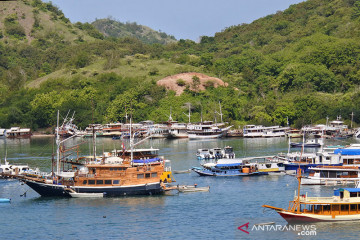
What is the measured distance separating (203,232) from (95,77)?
14403 cm

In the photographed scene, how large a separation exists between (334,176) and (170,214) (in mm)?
22577

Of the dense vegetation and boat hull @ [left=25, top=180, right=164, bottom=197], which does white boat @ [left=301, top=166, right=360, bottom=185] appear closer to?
boat hull @ [left=25, top=180, right=164, bottom=197]

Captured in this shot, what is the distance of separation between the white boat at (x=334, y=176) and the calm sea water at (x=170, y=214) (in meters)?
1.62

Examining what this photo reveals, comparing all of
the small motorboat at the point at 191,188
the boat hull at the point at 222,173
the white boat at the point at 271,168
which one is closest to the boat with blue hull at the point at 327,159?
the white boat at the point at 271,168

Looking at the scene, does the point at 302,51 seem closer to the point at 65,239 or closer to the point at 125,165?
the point at 125,165

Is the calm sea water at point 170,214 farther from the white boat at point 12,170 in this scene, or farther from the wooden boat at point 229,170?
the white boat at point 12,170

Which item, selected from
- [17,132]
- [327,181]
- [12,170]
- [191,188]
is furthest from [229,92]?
[191,188]

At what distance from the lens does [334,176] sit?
72500 mm

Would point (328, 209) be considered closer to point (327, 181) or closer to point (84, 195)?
point (327, 181)

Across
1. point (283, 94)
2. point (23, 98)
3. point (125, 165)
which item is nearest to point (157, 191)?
point (125, 165)

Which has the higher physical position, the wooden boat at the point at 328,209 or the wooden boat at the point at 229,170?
the wooden boat at the point at 229,170

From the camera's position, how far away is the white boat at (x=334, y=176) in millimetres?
71625

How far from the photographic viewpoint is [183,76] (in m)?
181

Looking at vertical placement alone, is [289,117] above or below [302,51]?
below
